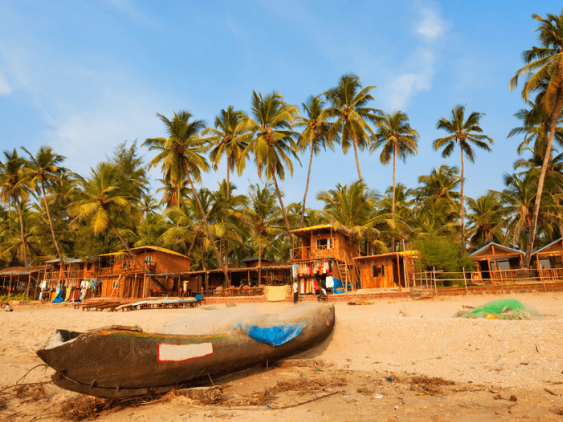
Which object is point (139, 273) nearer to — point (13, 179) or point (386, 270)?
point (13, 179)

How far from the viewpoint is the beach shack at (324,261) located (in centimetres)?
2136

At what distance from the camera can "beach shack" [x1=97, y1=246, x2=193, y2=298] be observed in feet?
90.1

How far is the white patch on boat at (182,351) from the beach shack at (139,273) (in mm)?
22330

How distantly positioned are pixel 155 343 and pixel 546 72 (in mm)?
21935

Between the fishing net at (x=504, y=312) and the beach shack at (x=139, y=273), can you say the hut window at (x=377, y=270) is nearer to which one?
the fishing net at (x=504, y=312)

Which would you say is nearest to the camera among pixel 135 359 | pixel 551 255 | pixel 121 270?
pixel 135 359

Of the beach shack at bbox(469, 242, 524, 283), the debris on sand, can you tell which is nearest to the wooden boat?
the debris on sand

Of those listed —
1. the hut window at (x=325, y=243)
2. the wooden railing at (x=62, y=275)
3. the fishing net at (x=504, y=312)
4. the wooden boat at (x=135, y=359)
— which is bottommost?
the wooden boat at (x=135, y=359)

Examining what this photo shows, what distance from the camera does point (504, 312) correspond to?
9445mm

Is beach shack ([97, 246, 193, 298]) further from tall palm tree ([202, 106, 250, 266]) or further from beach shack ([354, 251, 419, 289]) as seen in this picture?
beach shack ([354, 251, 419, 289])

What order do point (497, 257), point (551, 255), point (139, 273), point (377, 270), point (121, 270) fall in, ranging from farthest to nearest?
point (121, 270), point (139, 273), point (497, 257), point (551, 255), point (377, 270)

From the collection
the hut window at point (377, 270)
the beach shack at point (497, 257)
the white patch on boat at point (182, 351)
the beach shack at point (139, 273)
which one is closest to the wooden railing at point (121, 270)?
the beach shack at point (139, 273)

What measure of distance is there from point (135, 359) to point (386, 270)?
1870cm

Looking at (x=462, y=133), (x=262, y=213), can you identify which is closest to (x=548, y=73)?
(x=462, y=133)
